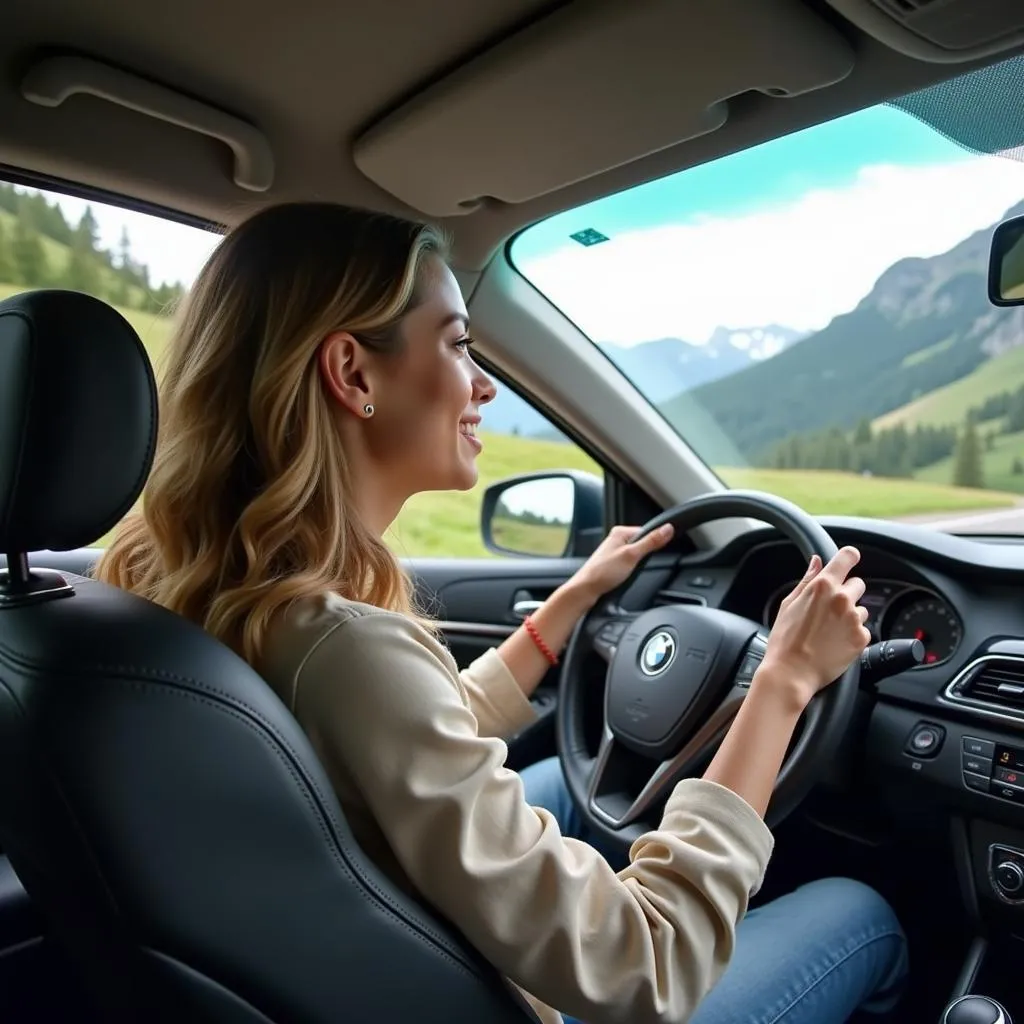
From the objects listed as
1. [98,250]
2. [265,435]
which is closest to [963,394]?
[265,435]

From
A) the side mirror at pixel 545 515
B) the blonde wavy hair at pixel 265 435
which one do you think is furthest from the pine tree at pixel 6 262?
the side mirror at pixel 545 515

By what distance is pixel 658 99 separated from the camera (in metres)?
1.68

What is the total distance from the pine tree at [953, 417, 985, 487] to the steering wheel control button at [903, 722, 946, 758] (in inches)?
33.7

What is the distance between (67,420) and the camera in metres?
0.93

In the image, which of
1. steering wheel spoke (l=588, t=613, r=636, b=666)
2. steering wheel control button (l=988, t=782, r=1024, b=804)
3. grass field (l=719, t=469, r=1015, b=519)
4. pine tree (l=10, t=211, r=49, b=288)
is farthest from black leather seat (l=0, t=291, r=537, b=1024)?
grass field (l=719, t=469, r=1015, b=519)

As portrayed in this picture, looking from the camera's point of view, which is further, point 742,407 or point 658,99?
point 742,407

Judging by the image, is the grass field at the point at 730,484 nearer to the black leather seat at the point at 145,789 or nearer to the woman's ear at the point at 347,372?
the woman's ear at the point at 347,372

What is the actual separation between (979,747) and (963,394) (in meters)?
1.19

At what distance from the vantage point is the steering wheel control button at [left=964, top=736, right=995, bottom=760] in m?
1.58

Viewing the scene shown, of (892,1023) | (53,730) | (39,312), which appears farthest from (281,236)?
(892,1023)

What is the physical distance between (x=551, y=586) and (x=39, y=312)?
217 cm

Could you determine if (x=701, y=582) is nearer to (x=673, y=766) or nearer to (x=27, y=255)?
(x=673, y=766)

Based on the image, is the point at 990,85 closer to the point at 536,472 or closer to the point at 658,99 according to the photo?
the point at 658,99

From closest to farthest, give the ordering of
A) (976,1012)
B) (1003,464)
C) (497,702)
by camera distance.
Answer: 1. (976,1012)
2. (497,702)
3. (1003,464)
